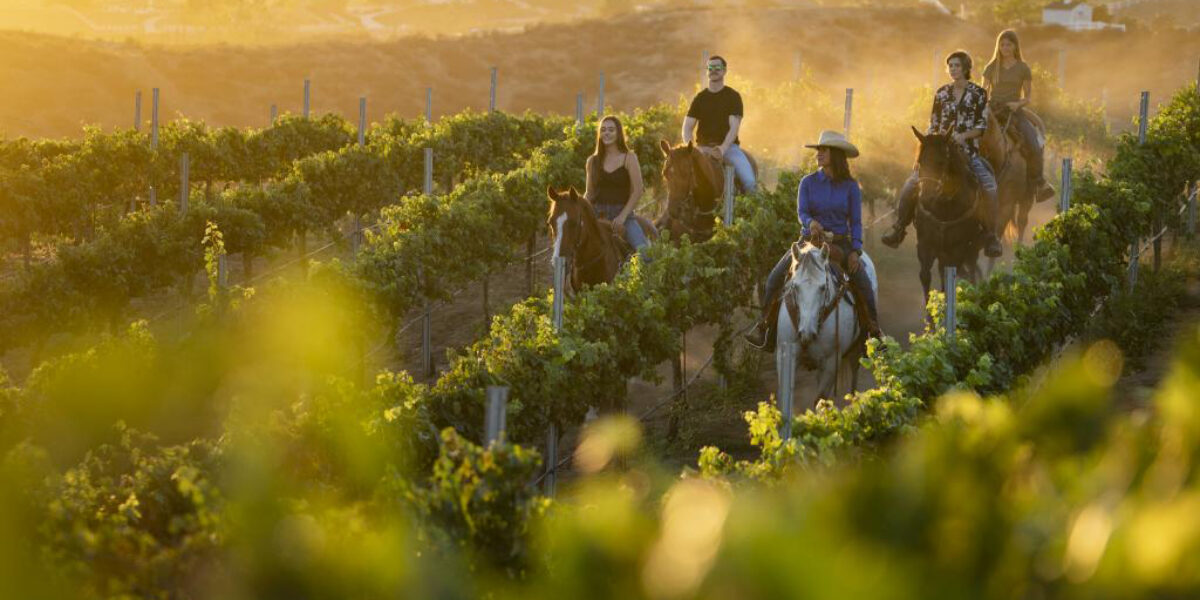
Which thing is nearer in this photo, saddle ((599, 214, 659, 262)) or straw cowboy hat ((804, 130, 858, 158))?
straw cowboy hat ((804, 130, 858, 158))

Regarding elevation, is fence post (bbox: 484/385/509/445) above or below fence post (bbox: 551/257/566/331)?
above

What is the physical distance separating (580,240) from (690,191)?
2.87 meters

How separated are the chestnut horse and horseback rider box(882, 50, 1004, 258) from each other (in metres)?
1.84

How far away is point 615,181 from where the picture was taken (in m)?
14.3

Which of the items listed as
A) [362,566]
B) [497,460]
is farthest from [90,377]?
[362,566]

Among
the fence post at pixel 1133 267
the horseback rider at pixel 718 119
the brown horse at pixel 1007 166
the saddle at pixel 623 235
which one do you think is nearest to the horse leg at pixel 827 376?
the saddle at pixel 623 235

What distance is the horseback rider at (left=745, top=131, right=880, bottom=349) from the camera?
11.8 metres

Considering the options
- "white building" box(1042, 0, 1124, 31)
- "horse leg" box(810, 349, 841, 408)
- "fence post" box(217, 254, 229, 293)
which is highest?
"white building" box(1042, 0, 1124, 31)

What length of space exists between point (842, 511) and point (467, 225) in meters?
15.3

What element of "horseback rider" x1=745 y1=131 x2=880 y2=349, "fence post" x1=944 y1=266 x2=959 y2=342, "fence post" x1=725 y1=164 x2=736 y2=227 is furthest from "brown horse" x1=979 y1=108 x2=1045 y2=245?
"fence post" x1=944 y1=266 x2=959 y2=342

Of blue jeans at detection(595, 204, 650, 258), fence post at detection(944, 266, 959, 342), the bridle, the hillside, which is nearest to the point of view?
fence post at detection(944, 266, 959, 342)

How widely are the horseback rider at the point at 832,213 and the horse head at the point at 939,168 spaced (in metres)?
2.79

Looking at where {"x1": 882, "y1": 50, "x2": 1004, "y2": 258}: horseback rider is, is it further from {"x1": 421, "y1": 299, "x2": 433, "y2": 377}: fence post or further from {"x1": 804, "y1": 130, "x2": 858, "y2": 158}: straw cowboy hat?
{"x1": 421, "y1": 299, "x2": 433, "y2": 377}: fence post

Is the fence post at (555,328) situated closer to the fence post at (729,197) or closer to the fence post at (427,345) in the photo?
the fence post at (729,197)
